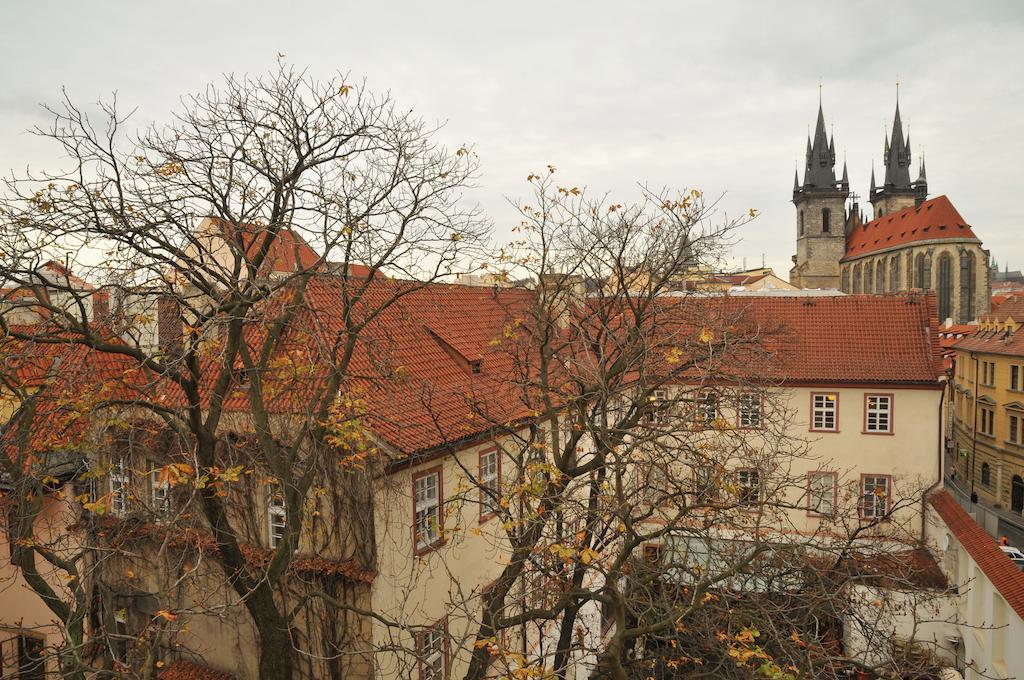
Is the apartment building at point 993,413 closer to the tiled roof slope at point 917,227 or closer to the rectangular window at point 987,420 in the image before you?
the rectangular window at point 987,420

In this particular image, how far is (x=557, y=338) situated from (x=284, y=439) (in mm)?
4757

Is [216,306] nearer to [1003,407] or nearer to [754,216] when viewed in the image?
[754,216]

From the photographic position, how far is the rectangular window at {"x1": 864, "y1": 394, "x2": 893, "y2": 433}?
21.4 m

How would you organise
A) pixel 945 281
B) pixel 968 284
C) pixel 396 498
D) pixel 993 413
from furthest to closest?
1. pixel 945 281
2. pixel 968 284
3. pixel 993 413
4. pixel 396 498

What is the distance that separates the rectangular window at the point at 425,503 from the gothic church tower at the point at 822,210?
88.0 meters

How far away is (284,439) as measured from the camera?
33.4 feet

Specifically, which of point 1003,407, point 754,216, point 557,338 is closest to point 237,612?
point 557,338

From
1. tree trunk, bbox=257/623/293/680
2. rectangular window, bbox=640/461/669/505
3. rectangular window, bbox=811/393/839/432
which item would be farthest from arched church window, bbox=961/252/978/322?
tree trunk, bbox=257/623/293/680

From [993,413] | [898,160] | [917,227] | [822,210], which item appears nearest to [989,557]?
[993,413]

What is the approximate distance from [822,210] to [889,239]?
1151 centimetres

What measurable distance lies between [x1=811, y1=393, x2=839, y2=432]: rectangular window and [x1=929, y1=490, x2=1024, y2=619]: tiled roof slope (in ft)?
18.3

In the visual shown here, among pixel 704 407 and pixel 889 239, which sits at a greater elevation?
pixel 889 239

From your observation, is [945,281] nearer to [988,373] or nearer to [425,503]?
[988,373]

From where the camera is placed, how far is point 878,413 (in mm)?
21562
